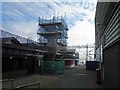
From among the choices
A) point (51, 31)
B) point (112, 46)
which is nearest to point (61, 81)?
point (112, 46)

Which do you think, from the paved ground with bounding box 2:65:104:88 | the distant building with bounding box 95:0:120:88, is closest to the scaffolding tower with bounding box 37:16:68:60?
the paved ground with bounding box 2:65:104:88

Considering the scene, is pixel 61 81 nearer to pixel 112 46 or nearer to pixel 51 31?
pixel 112 46

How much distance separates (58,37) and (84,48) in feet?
79.9

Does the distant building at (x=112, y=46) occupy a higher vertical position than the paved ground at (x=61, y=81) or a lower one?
higher

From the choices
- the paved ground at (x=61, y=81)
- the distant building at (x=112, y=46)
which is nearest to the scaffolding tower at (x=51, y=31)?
the paved ground at (x=61, y=81)

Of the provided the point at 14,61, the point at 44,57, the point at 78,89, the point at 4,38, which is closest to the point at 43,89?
the point at 78,89

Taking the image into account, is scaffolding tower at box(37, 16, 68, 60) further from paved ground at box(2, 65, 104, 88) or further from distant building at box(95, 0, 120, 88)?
distant building at box(95, 0, 120, 88)

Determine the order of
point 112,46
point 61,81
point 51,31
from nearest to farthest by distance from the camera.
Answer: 1. point 112,46
2. point 61,81
3. point 51,31

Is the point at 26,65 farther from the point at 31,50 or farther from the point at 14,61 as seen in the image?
the point at 14,61

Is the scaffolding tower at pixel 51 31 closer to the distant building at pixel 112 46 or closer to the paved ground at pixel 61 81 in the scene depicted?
the paved ground at pixel 61 81

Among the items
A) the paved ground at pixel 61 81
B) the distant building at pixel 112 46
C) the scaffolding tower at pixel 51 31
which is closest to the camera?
the distant building at pixel 112 46

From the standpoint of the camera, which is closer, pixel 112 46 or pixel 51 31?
pixel 112 46

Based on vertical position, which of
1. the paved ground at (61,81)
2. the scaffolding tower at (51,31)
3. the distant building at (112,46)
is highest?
the scaffolding tower at (51,31)

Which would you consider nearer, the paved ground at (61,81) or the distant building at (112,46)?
the distant building at (112,46)
